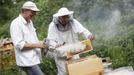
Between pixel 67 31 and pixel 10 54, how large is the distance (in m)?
4.19

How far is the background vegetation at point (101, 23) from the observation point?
966 centimetres

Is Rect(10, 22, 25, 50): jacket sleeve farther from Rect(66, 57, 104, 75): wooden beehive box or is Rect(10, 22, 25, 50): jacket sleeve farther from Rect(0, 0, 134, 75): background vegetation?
Rect(0, 0, 134, 75): background vegetation

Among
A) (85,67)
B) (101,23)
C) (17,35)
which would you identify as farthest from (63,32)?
(101,23)

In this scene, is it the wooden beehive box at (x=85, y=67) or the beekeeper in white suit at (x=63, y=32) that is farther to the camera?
the beekeeper in white suit at (x=63, y=32)

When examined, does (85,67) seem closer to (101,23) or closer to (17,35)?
(17,35)

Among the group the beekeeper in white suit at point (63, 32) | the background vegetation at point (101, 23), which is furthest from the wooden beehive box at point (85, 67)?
the background vegetation at point (101, 23)

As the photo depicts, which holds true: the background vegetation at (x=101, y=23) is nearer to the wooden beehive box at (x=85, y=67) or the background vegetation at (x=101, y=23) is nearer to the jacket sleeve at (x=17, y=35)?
the wooden beehive box at (x=85, y=67)

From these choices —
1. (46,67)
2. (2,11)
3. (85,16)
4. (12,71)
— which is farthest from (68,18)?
(2,11)

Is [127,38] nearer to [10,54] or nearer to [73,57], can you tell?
[10,54]

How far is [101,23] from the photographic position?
503 inches

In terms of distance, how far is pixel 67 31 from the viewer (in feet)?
22.5

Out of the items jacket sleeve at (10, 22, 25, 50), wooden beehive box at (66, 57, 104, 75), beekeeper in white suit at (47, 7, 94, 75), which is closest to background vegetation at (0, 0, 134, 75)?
beekeeper in white suit at (47, 7, 94, 75)

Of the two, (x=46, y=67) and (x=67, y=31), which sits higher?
(x=67, y=31)

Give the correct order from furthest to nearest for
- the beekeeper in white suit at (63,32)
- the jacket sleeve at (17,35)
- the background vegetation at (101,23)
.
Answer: the background vegetation at (101,23), the beekeeper in white suit at (63,32), the jacket sleeve at (17,35)
